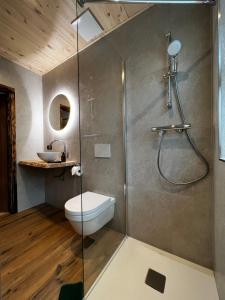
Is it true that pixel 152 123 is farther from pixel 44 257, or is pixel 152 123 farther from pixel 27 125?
pixel 27 125

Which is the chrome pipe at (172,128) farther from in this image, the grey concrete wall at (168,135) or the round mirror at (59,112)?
the round mirror at (59,112)

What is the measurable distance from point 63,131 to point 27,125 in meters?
0.65

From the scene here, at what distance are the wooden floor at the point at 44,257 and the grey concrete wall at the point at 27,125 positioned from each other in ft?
1.73

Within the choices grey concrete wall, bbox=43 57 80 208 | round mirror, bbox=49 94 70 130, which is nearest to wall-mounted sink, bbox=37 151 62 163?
grey concrete wall, bbox=43 57 80 208

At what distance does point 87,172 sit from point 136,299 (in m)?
1.15

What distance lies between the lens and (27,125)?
241 centimetres

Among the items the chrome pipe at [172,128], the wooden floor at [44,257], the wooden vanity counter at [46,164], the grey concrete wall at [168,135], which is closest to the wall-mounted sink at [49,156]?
the wooden vanity counter at [46,164]

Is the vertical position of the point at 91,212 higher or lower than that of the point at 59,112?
lower

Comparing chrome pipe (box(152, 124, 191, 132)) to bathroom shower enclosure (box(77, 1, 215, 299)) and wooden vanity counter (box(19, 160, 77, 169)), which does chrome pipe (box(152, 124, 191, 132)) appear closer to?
bathroom shower enclosure (box(77, 1, 215, 299))

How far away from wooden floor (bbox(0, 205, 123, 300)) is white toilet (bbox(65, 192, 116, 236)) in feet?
0.49

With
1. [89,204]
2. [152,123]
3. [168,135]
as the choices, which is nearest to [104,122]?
[152,123]

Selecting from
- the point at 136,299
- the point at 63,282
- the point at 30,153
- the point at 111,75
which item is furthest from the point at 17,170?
the point at 136,299

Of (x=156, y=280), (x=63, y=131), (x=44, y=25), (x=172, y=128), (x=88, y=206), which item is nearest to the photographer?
(x=156, y=280)

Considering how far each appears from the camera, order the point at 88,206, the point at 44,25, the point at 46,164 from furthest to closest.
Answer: the point at 46,164 < the point at 44,25 < the point at 88,206
